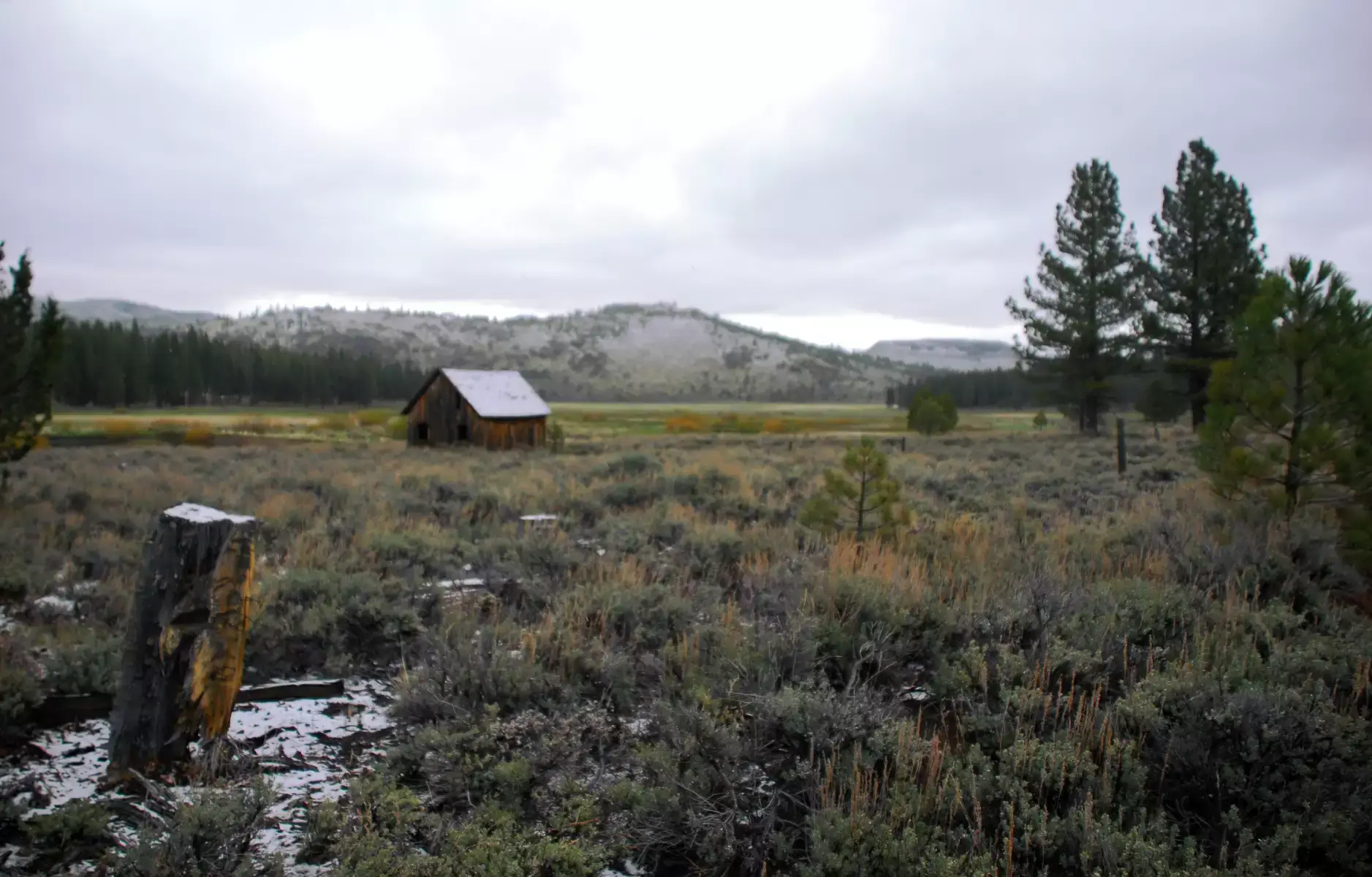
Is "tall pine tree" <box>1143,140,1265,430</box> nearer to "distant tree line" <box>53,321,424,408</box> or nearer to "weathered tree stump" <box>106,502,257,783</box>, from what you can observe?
"weathered tree stump" <box>106,502,257,783</box>

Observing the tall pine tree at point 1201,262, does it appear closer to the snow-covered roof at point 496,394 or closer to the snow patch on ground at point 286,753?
the snow-covered roof at point 496,394

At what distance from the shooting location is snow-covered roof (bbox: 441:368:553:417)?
2989 cm

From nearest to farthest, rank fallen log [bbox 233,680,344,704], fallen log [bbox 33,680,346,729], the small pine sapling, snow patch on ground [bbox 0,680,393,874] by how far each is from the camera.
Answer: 1. snow patch on ground [bbox 0,680,393,874]
2. fallen log [bbox 33,680,346,729]
3. fallen log [bbox 233,680,344,704]
4. the small pine sapling

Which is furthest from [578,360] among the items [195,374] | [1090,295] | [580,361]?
[1090,295]

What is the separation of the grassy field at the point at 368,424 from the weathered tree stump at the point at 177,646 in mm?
24205

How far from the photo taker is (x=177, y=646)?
12.7 feet

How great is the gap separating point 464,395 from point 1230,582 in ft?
90.2

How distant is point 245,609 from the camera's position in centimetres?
414

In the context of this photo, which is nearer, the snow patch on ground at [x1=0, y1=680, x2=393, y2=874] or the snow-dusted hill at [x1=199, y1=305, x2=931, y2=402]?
the snow patch on ground at [x1=0, y1=680, x2=393, y2=874]

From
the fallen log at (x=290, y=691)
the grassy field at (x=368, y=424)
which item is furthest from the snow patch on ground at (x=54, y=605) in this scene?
the grassy field at (x=368, y=424)

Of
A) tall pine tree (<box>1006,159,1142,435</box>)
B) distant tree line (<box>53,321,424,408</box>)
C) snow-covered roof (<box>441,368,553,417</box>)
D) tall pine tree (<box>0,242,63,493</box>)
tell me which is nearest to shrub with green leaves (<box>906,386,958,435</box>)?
tall pine tree (<box>1006,159,1142,435</box>)

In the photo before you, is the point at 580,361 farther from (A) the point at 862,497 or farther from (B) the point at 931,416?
(A) the point at 862,497

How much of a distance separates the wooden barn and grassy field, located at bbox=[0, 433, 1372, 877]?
20304mm

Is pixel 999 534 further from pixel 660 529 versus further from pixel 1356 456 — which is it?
pixel 660 529
